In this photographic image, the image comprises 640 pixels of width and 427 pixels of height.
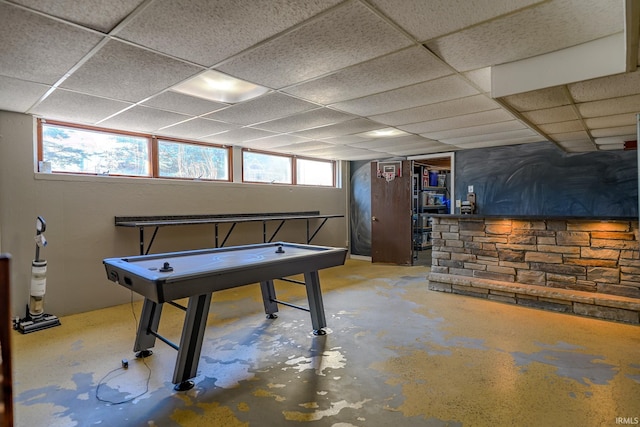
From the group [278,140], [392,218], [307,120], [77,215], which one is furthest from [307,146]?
[77,215]

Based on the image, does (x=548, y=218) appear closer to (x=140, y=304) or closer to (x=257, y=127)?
(x=257, y=127)

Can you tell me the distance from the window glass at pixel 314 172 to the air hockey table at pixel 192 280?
3.56 m

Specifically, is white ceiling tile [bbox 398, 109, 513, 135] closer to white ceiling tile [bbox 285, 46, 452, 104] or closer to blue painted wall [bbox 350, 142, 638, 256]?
white ceiling tile [bbox 285, 46, 452, 104]

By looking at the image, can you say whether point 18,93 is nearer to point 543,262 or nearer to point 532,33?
point 532,33

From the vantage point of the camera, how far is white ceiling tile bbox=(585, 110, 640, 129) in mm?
3098

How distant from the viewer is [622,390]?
2168mm

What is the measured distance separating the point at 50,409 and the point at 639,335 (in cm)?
454

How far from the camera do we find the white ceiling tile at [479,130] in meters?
4.08

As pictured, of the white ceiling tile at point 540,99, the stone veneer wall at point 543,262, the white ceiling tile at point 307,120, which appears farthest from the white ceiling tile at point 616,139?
the white ceiling tile at point 307,120

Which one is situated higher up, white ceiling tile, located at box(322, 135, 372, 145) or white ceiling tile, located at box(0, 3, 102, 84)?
white ceiling tile, located at box(322, 135, 372, 145)

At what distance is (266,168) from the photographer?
237 inches

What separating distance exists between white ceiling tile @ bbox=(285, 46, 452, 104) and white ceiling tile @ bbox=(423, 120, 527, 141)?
76.0 inches

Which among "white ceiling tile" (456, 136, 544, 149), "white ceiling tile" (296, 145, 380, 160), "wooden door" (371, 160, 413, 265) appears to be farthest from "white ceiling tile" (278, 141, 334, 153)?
"white ceiling tile" (456, 136, 544, 149)

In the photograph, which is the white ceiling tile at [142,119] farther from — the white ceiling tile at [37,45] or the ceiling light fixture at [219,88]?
the white ceiling tile at [37,45]
